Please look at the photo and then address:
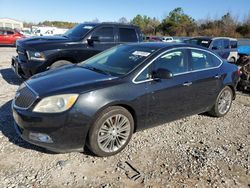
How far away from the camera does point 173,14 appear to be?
204ft

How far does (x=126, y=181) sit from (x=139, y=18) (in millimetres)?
81014

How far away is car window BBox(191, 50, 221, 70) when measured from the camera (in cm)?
496

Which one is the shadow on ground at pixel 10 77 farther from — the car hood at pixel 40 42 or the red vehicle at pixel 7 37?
the red vehicle at pixel 7 37

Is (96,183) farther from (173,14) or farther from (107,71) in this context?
(173,14)

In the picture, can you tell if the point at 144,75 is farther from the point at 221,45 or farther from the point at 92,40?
the point at 221,45

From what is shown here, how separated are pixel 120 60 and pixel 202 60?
5.49 ft

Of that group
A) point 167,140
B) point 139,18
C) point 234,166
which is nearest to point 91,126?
point 167,140

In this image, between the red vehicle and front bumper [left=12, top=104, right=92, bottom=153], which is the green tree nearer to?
the red vehicle

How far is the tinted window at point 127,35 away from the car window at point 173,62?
12.4ft

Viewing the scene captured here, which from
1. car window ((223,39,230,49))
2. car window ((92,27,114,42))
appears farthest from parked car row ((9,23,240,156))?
car window ((223,39,230,49))

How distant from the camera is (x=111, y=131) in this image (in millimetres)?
3850

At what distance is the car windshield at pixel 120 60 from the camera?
4.26 metres

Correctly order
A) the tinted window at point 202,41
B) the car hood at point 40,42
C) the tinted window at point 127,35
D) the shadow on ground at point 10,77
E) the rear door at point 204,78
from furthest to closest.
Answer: the tinted window at point 202,41, the tinted window at point 127,35, the shadow on ground at point 10,77, the car hood at point 40,42, the rear door at point 204,78

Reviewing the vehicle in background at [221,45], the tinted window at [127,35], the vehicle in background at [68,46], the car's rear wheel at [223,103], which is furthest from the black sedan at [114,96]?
the vehicle in background at [221,45]
